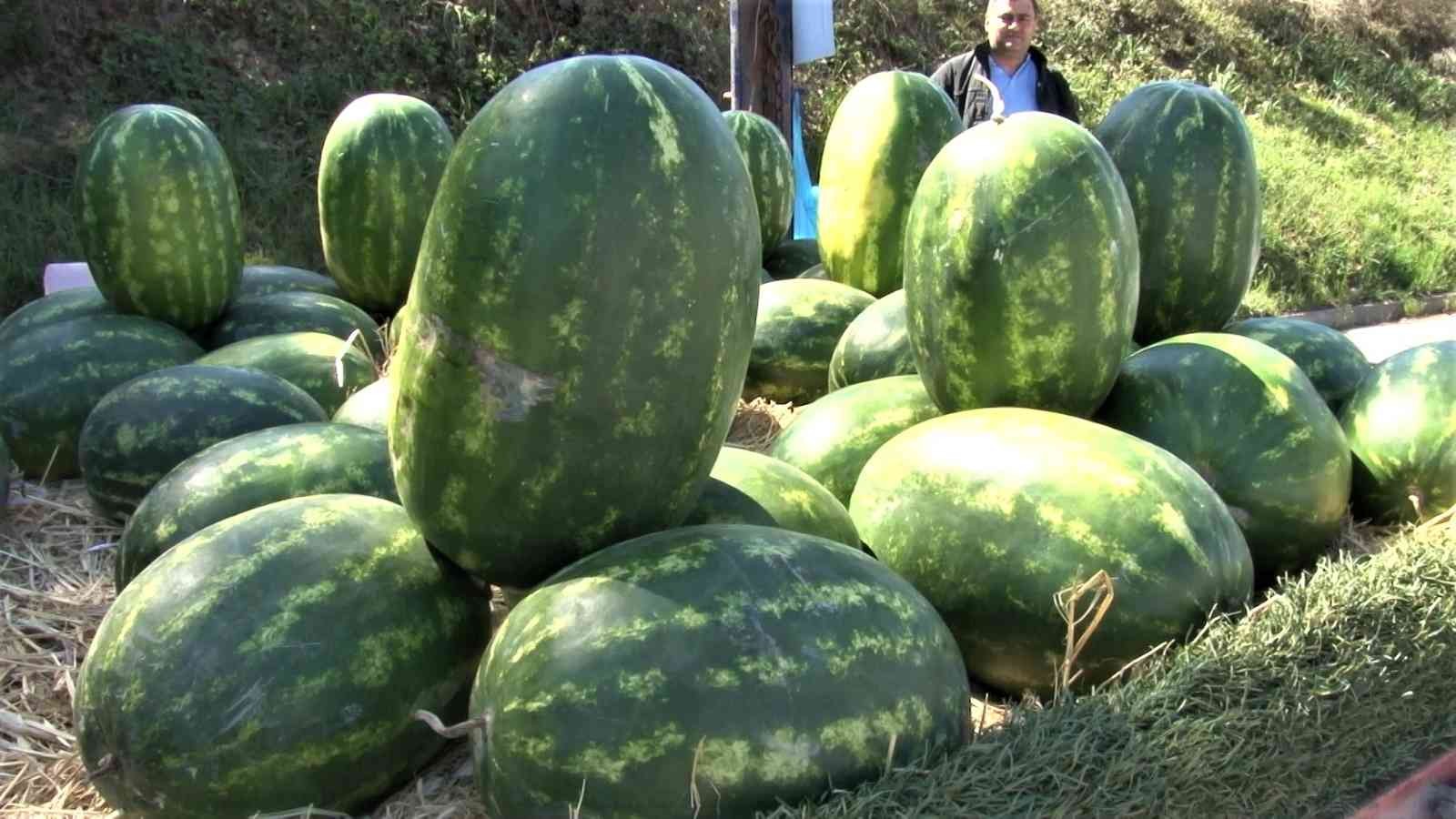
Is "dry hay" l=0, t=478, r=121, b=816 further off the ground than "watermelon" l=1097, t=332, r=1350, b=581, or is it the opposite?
"watermelon" l=1097, t=332, r=1350, b=581

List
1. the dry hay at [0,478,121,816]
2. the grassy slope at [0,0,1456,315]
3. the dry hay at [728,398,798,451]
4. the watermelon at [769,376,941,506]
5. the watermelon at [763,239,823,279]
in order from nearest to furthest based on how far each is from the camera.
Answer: the dry hay at [0,478,121,816], the watermelon at [769,376,941,506], the dry hay at [728,398,798,451], the watermelon at [763,239,823,279], the grassy slope at [0,0,1456,315]

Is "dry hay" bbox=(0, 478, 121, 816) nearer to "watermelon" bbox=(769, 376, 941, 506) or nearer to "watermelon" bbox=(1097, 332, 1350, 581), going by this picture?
"watermelon" bbox=(769, 376, 941, 506)

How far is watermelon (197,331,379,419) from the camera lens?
3314 mm

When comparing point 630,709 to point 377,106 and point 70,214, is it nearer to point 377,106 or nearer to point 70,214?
point 377,106

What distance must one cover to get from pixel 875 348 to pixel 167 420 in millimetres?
1769

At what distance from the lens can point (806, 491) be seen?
2.29 metres

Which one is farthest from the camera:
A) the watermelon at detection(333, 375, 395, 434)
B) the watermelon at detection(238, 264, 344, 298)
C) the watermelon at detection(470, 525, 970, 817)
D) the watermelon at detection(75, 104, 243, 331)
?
the watermelon at detection(238, 264, 344, 298)

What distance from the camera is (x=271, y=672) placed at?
5.82ft

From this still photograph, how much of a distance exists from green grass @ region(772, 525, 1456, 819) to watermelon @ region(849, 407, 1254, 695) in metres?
0.09

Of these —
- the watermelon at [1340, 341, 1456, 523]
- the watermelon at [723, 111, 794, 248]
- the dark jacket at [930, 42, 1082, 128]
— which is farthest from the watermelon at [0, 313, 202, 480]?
the dark jacket at [930, 42, 1082, 128]

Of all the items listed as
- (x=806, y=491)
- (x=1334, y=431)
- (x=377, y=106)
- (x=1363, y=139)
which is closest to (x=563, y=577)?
(x=806, y=491)

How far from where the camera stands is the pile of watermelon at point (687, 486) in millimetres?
1669

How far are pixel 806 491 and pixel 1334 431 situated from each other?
1236 millimetres

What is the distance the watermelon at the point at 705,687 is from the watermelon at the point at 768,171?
2985 mm
